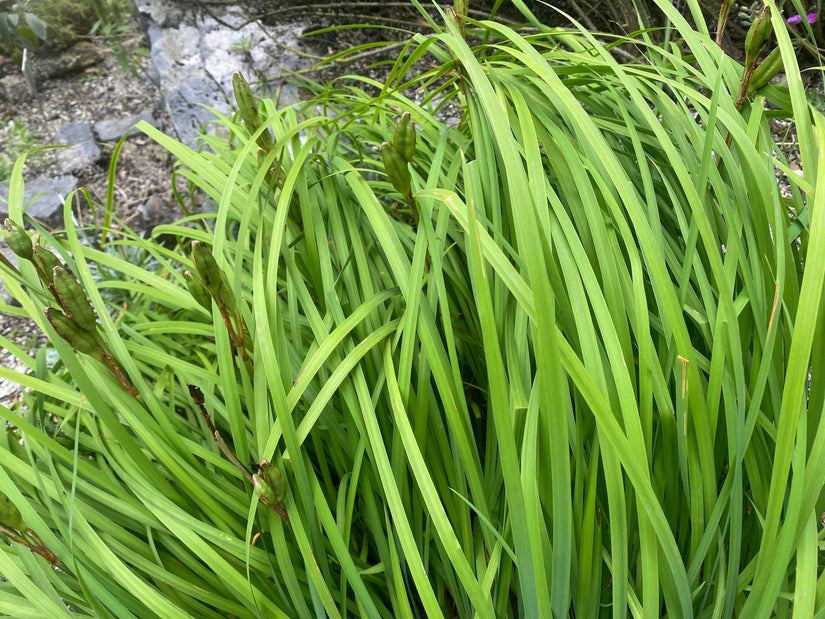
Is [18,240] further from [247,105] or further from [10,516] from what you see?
[247,105]

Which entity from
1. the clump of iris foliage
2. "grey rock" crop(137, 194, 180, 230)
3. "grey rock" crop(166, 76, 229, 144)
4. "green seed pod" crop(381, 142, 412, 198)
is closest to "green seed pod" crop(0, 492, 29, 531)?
the clump of iris foliage

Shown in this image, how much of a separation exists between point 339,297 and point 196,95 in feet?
5.00

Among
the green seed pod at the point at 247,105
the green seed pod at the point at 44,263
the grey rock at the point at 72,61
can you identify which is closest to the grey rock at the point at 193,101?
the grey rock at the point at 72,61

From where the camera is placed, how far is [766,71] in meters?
0.82

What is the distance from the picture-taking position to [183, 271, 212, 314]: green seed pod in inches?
27.9

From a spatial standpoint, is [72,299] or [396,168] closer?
[72,299]

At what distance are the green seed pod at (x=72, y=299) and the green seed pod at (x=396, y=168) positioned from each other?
0.39 m

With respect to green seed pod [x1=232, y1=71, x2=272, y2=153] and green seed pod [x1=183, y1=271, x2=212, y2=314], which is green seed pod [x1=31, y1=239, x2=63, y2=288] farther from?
green seed pod [x1=232, y1=71, x2=272, y2=153]

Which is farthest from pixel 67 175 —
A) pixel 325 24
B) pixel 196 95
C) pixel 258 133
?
pixel 258 133

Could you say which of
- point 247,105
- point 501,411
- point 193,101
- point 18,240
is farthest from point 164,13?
point 501,411

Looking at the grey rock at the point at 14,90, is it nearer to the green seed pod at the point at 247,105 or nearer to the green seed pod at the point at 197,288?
the green seed pod at the point at 247,105

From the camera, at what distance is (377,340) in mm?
758

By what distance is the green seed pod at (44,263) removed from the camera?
65 centimetres

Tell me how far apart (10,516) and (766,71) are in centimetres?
114
